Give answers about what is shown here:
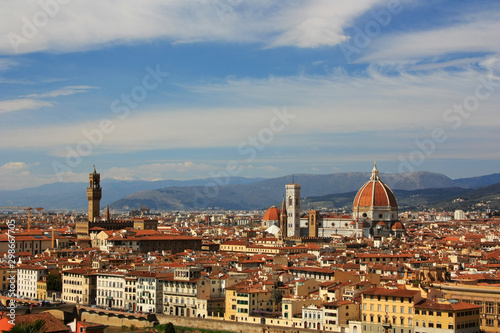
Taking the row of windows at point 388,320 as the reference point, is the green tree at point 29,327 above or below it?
above

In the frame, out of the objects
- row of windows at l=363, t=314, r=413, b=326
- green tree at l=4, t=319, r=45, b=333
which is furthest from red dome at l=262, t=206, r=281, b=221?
green tree at l=4, t=319, r=45, b=333

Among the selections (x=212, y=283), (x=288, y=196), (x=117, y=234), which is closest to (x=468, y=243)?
(x=288, y=196)

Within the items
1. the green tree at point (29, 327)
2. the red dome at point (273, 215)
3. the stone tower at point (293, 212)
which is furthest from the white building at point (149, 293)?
the red dome at point (273, 215)

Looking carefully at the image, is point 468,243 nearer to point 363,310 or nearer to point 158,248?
point 158,248

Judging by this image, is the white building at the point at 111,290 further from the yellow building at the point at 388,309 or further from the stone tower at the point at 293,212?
the stone tower at the point at 293,212

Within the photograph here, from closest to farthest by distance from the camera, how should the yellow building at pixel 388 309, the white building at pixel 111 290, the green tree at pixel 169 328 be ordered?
the yellow building at pixel 388 309
the green tree at pixel 169 328
the white building at pixel 111 290

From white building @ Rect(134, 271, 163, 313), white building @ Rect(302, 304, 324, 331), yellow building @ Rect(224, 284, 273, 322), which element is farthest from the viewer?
white building @ Rect(134, 271, 163, 313)

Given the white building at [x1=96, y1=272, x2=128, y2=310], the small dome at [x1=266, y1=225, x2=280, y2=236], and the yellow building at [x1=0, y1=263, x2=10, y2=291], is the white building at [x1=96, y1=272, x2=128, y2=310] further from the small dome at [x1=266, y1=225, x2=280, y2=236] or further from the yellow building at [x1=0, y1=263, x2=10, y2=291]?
the small dome at [x1=266, y1=225, x2=280, y2=236]
